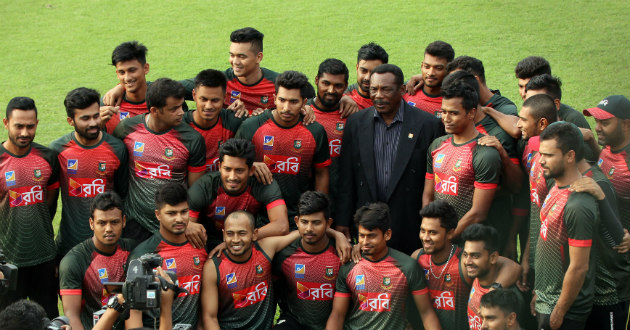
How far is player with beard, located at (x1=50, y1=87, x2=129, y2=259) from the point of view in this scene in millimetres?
7281

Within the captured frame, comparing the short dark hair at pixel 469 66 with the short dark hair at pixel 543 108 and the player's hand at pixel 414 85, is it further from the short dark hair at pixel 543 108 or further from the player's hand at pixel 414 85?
the short dark hair at pixel 543 108

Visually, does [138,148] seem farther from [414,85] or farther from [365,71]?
[414,85]

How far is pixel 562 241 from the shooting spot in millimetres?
5984

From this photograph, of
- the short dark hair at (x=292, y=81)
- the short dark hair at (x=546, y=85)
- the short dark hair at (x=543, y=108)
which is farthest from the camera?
the short dark hair at (x=292, y=81)

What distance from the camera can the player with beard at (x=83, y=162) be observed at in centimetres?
728

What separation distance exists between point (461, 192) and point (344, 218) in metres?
1.03

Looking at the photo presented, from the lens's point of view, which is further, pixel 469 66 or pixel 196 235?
pixel 469 66

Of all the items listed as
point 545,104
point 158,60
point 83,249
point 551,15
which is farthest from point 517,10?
point 83,249

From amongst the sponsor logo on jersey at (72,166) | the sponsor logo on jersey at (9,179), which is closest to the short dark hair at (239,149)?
the sponsor logo on jersey at (72,166)

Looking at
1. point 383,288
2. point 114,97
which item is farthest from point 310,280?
point 114,97

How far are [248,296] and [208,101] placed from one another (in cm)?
166

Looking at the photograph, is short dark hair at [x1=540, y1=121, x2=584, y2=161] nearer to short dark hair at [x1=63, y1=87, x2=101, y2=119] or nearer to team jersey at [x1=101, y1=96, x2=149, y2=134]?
short dark hair at [x1=63, y1=87, x2=101, y2=119]

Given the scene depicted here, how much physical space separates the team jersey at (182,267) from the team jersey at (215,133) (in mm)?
897

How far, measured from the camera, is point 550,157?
598cm
